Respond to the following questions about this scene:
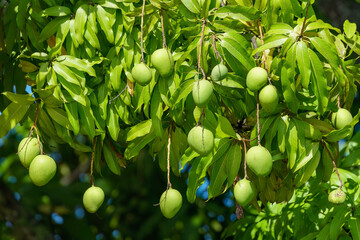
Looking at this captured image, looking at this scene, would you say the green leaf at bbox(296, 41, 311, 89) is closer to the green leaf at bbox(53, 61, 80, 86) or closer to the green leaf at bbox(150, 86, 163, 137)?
the green leaf at bbox(150, 86, 163, 137)

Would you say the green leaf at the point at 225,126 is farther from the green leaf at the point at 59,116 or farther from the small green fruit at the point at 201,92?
the green leaf at the point at 59,116

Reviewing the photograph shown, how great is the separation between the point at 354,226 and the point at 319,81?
45 cm

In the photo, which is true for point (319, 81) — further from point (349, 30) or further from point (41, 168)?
point (41, 168)

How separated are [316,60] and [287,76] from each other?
7 centimetres

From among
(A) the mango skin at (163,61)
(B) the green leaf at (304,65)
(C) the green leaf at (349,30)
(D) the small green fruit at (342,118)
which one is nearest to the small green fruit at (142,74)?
(A) the mango skin at (163,61)

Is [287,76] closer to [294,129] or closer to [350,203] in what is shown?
[294,129]

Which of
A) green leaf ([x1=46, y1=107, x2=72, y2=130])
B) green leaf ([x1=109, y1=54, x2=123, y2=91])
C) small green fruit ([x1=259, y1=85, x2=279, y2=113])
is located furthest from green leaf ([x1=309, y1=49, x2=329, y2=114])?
green leaf ([x1=46, y1=107, x2=72, y2=130])

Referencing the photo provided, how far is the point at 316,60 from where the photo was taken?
1.45 meters

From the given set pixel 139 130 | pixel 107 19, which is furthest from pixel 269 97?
pixel 107 19

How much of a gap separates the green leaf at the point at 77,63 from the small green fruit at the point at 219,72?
12.8 inches

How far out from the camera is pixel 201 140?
4.47ft

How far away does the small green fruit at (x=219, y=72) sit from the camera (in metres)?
1.41

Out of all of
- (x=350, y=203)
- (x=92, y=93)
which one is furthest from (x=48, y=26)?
(x=350, y=203)

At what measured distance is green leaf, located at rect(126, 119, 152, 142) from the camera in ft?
5.30
